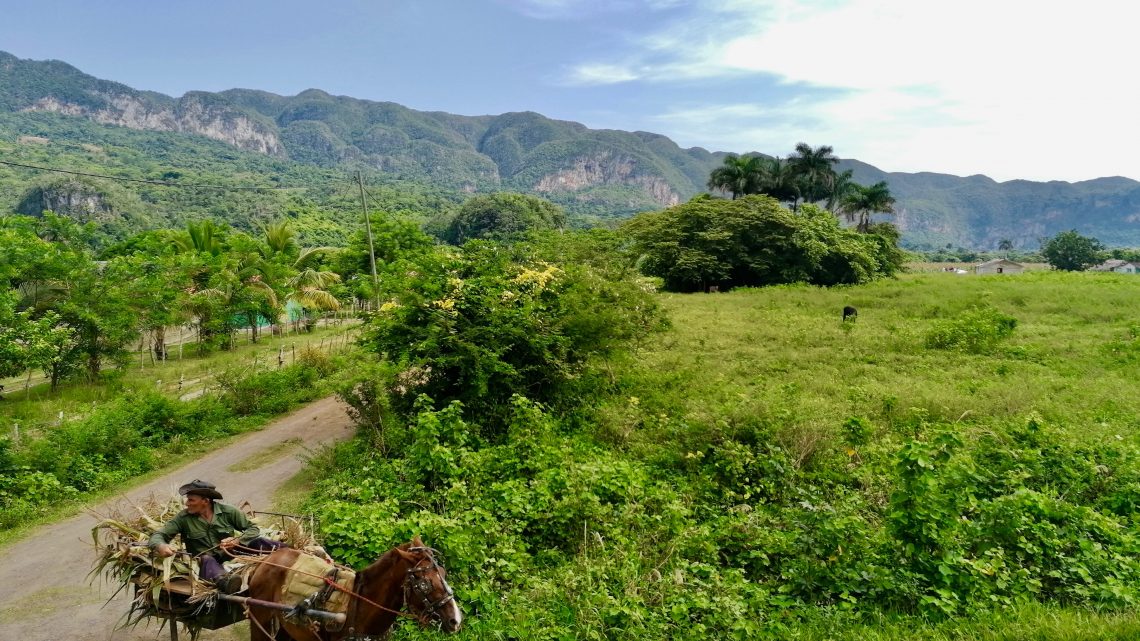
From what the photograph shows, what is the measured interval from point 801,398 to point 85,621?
10.9 m

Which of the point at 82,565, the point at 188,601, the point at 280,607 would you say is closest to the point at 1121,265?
the point at 280,607

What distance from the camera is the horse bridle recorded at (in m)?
3.87

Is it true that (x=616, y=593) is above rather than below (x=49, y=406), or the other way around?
above

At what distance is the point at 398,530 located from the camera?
5582 millimetres

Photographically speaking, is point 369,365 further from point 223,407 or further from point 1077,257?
point 1077,257

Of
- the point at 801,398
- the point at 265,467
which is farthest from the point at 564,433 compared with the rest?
the point at 265,467

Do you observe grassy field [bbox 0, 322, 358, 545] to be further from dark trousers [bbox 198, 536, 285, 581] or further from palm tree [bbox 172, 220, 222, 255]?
palm tree [bbox 172, 220, 222, 255]

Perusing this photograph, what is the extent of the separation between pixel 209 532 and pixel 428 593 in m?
2.34

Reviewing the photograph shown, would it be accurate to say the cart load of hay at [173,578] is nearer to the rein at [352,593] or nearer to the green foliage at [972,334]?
the rein at [352,593]

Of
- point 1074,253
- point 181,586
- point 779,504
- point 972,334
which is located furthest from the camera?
point 1074,253

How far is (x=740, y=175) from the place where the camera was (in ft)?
164

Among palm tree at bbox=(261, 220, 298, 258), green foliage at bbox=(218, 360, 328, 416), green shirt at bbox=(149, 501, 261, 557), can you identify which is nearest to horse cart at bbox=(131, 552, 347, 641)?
green shirt at bbox=(149, 501, 261, 557)

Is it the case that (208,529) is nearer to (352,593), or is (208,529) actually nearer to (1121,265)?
(352,593)

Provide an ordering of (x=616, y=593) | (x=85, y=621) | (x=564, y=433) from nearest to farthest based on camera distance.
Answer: (x=616, y=593) < (x=85, y=621) < (x=564, y=433)
